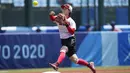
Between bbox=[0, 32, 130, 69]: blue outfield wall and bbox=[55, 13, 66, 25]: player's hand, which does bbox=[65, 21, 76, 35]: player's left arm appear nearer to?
bbox=[55, 13, 66, 25]: player's hand

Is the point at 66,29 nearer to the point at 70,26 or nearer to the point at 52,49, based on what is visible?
the point at 70,26

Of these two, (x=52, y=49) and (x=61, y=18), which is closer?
(x=61, y=18)

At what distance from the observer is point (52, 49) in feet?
52.6

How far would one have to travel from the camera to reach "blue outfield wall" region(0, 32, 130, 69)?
1552cm

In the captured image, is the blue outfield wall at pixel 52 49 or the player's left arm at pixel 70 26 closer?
the player's left arm at pixel 70 26

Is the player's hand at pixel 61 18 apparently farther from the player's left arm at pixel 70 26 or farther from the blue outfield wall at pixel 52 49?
the blue outfield wall at pixel 52 49

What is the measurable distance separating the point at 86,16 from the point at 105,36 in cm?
846

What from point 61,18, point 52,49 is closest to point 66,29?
point 61,18

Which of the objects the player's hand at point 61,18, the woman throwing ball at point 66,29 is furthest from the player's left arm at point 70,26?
the player's hand at point 61,18

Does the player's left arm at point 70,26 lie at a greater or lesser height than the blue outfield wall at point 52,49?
greater

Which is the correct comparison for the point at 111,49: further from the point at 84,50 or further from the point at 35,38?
the point at 35,38

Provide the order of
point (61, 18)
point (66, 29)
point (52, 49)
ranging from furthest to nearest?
point (52, 49) → point (66, 29) → point (61, 18)

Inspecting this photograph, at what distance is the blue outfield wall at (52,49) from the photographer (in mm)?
15516

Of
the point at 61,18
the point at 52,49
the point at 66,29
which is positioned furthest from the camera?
the point at 52,49
